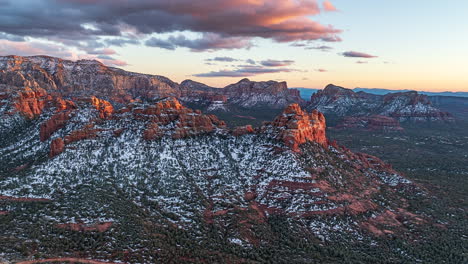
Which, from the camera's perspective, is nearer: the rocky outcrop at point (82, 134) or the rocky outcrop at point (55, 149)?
the rocky outcrop at point (55, 149)

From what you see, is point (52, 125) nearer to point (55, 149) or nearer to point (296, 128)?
point (55, 149)

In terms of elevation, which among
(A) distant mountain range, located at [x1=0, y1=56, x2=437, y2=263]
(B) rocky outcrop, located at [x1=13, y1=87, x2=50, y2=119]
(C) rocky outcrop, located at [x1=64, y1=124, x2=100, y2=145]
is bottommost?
(A) distant mountain range, located at [x1=0, y1=56, x2=437, y2=263]

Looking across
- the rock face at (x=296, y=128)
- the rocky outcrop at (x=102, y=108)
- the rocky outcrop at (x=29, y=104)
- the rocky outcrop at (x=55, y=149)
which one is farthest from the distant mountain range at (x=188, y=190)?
the rocky outcrop at (x=29, y=104)

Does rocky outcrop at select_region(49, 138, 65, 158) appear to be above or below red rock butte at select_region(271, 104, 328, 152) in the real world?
below

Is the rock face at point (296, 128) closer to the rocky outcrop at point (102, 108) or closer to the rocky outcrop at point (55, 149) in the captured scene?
the rocky outcrop at point (102, 108)

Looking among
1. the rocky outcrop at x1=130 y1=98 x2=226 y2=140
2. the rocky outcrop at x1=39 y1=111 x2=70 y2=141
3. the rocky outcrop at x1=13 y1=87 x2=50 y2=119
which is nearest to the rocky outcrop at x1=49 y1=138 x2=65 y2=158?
the rocky outcrop at x1=39 y1=111 x2=70 y2=141

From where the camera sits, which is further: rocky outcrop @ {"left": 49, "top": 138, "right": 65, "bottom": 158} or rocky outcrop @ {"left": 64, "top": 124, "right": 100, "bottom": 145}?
rocky outcrop @ {"left": 64, "top": 124, "right": 100, "bottom": 145}

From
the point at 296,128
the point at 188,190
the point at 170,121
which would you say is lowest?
the point at 188,190

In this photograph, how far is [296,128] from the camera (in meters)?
93.1

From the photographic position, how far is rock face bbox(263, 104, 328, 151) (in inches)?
3604

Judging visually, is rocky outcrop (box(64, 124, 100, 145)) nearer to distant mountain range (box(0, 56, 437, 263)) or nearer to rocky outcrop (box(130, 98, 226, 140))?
distant mountain range (box(0, 56, 437, 263))

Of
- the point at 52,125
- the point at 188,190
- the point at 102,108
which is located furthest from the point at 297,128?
the point at 52,125

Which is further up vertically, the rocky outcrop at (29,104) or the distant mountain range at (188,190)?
the rocky outcrop at (29,104)

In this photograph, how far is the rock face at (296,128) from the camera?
300ft
